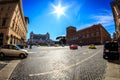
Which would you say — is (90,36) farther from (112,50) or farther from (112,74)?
(112,74)

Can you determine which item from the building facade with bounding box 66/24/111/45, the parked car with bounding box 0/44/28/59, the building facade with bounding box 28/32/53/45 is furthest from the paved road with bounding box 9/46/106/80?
the building facade with bounding box 28/32/53/45

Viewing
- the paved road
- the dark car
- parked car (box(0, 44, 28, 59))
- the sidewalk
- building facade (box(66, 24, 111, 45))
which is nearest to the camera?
the paved road

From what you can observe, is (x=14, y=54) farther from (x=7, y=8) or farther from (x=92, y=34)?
(x=92, y=34)

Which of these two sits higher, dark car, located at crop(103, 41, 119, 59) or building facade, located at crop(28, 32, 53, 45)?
building facade, located at crop(28, 32, 53, 45)

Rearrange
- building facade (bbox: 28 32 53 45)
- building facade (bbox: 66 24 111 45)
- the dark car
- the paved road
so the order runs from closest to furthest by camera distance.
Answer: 1. the paved road
2. the dark car
3. building facade (bbox: 66 24 111 45)
4. building facade (bbox: 28 32 53 45)

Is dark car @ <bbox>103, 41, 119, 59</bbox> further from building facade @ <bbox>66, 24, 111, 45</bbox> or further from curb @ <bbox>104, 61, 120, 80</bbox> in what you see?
building facade @ <bbox>66, 24, 111, 45</bbox>

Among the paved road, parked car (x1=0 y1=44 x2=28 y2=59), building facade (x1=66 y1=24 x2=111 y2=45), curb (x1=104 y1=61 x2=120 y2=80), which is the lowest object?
curb (x1=104 y1=61 x2=120 y2=80)

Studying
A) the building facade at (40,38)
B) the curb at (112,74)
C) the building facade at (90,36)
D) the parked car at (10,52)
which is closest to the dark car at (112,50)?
the curb at (112,74)

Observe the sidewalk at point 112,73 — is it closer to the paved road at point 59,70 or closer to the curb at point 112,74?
the curb at point 112,74

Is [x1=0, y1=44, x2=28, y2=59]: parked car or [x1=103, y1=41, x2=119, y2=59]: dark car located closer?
[x1=103, y1=41, x2=119, y2=59]: dark car

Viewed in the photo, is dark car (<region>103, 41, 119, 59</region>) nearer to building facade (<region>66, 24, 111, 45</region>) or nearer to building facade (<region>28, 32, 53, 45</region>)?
building facade (<region>66, 24, 111, 45</region>)

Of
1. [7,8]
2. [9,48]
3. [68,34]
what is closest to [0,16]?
[7,8]

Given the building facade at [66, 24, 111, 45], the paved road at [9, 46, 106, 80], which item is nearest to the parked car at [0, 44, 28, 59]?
the paved road at [9, 46, 106, 80]

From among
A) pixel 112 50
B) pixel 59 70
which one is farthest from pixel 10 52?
pixel 112 50
